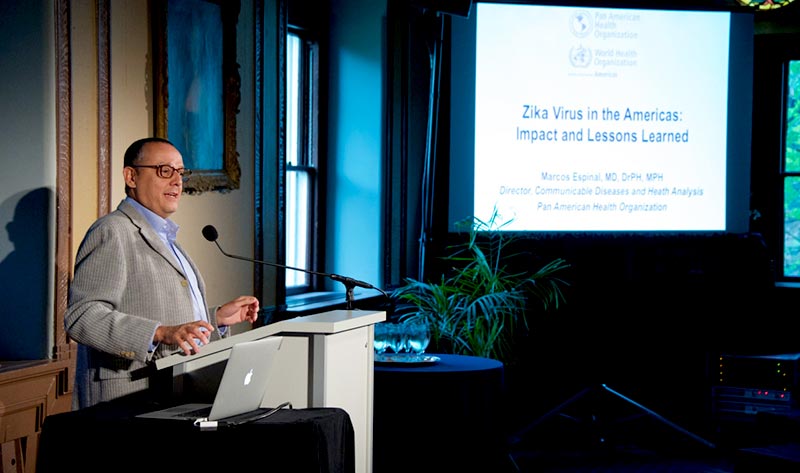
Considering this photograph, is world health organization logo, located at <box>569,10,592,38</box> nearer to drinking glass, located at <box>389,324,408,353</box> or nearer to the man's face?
drinking glass, located at <box>389,324,408,353</box>

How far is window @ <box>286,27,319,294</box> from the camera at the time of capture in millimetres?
5402

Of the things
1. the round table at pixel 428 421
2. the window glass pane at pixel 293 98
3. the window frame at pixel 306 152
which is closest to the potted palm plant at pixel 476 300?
the window frame at pixel 306 152

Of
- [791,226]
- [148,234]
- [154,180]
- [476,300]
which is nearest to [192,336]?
[148,234]

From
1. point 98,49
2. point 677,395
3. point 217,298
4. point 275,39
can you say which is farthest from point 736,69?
point 98,49

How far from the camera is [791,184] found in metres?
6.98

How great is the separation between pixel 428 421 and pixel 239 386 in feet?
6.21

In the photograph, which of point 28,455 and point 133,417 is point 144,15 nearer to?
point 28,455

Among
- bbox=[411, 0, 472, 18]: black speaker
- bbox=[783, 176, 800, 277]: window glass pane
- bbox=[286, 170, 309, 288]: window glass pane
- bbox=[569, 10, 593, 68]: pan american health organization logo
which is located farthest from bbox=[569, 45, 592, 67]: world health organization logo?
bbox=[783, 176, 800, 277]: window glass pane

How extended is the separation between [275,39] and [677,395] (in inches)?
133

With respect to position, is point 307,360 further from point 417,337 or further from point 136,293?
point 417,337

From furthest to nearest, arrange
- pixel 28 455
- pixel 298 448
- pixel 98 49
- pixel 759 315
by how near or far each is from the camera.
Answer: pixel 759 315 → pixel 98 49 → pixel 28 455 → pixel 298 448

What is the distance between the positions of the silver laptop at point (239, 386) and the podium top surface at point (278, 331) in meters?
0.08

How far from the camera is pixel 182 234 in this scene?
3.87 m

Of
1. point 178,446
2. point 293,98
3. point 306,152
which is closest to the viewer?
point 178,446
